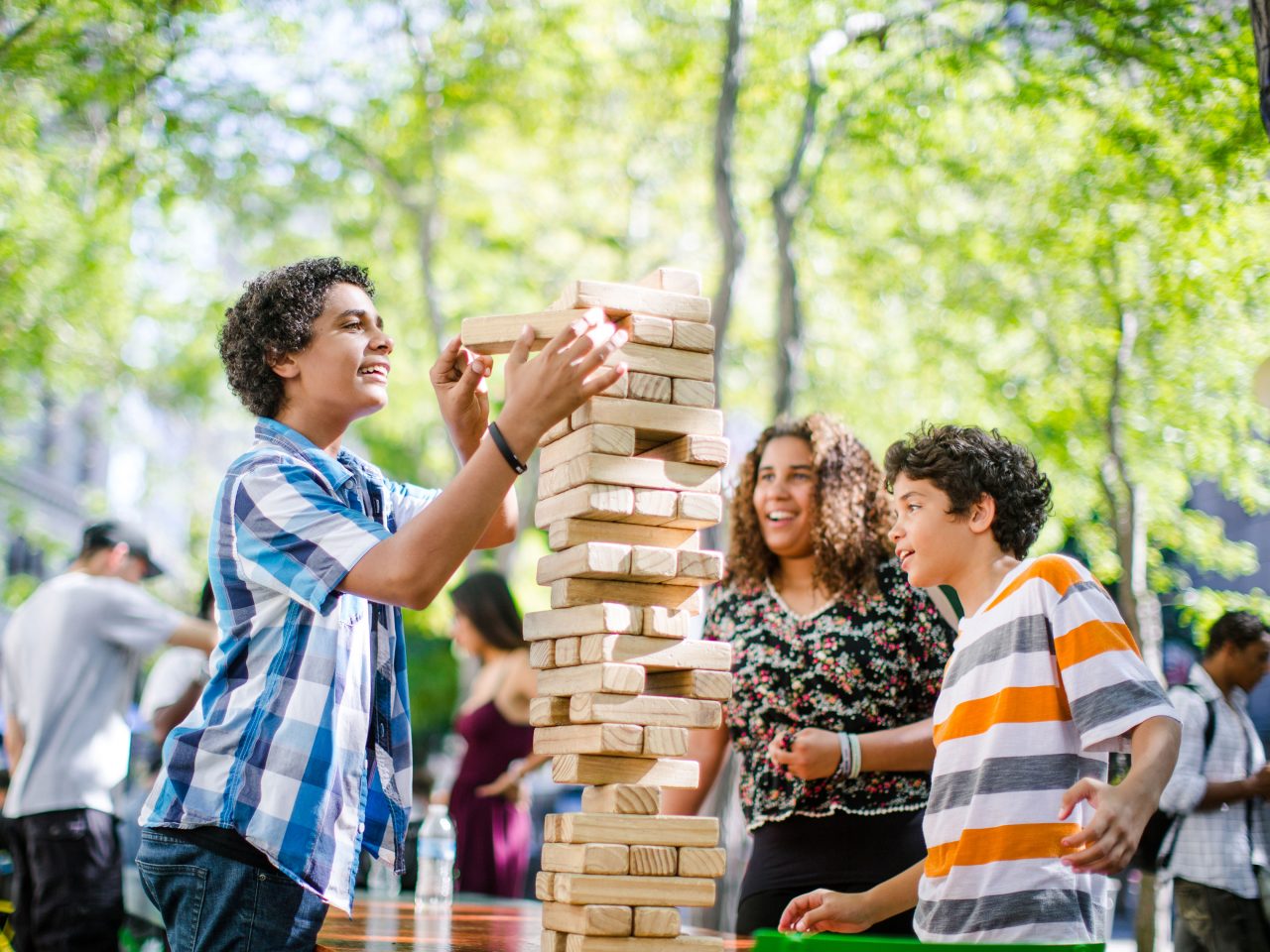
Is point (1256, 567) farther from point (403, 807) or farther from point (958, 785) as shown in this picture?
point (403, 807)

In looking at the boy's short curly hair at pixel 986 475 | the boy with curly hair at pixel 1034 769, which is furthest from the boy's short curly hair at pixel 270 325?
the boy with curly hair at pixel 1034 769

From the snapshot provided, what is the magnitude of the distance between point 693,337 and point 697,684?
28.6 inches

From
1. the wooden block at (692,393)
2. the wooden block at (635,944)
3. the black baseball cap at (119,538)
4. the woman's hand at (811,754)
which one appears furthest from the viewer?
the black baseball cap at (119,538)

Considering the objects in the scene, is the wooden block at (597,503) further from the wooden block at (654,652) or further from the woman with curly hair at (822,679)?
the woman with curly hair at (822,679)

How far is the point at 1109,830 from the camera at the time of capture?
82.0 inches

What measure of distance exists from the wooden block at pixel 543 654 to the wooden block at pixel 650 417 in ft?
1.48

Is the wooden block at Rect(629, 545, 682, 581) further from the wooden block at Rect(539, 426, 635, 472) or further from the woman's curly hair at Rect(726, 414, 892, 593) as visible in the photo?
the woman's curly hair at Rect(726, 414, 892, 593)

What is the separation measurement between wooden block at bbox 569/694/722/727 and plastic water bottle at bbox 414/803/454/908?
6.89 feet

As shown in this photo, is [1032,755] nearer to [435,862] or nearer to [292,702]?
[292,702]

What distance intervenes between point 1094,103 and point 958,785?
4.63 metres

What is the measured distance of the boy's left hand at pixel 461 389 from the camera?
273cm

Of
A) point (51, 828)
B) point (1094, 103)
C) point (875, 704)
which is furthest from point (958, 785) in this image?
point (1094, 103)

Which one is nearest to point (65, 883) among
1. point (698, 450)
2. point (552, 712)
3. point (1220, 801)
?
point (552, 712)

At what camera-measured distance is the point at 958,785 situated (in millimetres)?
2494
